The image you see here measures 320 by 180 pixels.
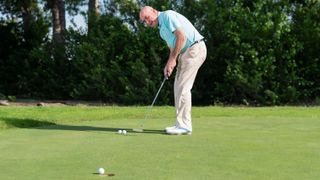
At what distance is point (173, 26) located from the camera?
754 centimetres

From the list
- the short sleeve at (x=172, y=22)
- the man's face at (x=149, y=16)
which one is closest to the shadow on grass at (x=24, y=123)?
the man's face at (x=149, y=16)

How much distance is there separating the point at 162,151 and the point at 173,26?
204 cm

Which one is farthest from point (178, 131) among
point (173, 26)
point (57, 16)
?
point (57, 16)

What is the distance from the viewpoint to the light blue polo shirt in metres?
7.57

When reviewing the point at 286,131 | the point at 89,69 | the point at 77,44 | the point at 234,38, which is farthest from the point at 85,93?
the point at 286,131

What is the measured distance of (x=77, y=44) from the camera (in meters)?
19.2

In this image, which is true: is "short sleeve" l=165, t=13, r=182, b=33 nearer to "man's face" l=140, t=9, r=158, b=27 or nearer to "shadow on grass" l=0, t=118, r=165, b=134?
"man's face" l=140, t=9, r=158, b=27

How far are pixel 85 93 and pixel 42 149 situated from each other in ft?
39.2

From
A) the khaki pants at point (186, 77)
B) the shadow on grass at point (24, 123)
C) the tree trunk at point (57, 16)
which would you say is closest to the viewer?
the khaki pants at point (186, 77)

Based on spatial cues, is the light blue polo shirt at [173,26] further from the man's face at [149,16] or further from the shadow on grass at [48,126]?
the shadow on grass at [48,126]

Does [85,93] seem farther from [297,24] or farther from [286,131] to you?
[286,131]

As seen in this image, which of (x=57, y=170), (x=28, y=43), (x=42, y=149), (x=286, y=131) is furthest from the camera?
(x=28, y=43)

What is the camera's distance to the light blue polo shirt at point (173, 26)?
298 inches

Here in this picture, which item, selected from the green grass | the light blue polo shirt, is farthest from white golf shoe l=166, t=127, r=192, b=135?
the light blue polo shirt
